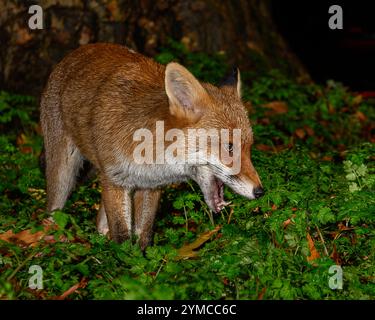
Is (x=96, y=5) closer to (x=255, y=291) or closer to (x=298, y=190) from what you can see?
(x=298, y=190)

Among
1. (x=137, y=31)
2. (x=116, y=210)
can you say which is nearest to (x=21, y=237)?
(x=116, y=210)

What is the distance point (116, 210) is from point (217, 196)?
2.97ft

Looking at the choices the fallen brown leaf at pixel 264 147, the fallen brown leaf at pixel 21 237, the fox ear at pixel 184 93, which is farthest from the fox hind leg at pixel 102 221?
the fallen brown leaf at pixel 264 147

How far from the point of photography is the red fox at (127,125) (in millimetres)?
5113

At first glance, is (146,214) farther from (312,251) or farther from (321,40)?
(321,40)

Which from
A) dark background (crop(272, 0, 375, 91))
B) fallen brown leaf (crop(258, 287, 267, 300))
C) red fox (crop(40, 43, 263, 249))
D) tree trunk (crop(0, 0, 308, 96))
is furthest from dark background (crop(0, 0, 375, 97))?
fallen brown leaf (crop(258, 287, 267, 300))

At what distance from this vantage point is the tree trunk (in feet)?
28.7

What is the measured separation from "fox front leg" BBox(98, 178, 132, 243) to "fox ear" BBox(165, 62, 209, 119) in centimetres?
93

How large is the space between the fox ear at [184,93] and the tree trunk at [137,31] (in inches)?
166

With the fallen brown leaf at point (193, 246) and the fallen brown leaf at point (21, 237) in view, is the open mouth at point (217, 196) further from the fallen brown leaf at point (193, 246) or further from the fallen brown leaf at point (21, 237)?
the fallen brown leaf at point (21, 237)

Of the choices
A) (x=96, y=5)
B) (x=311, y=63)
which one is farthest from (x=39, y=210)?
(x=311, y=63)

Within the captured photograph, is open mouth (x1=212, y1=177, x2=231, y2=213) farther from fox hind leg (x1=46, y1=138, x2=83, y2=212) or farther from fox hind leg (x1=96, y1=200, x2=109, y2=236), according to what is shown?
fox hind leg (x1=46, y1=138, x2=83, y2=212)

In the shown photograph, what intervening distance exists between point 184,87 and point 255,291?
68.6 inches

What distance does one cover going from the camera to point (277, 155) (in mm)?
6527
